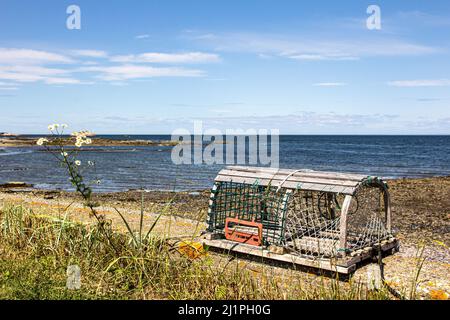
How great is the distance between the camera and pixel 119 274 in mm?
6051

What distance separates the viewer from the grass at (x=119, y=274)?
18.1ft

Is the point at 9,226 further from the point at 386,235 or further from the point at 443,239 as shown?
the point at 443,239

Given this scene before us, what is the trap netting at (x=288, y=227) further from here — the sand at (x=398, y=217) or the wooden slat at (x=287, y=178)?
the sand at (x=398, y=217)

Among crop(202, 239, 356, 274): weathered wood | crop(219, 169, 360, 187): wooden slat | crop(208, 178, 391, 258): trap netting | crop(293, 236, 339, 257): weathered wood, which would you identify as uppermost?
crop(219, 169, 360, 187): wooden slat

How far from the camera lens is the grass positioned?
18.1 feet

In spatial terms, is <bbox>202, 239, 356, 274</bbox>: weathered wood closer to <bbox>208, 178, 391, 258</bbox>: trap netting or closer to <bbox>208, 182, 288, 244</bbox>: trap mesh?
<bbox>208, 178, 391, 258</bbox>: trap netting

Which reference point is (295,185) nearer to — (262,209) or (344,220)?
(344,220)

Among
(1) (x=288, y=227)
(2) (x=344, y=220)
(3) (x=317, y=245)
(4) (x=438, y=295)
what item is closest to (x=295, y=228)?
(1) (x=288, y=227)

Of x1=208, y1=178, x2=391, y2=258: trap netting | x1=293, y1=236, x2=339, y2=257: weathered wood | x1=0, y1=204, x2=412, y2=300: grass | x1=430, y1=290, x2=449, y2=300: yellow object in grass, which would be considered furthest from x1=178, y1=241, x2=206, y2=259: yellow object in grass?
x1=430, y1=290, x2=449, y2=300: yellow object in grass

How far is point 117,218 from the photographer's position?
42.9 feet

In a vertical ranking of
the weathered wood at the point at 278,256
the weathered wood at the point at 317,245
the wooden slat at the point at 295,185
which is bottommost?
the weathered wood at the point at 278,256

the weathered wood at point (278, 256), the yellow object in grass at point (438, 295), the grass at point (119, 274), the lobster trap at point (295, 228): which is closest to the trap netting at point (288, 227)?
the lobster trap at point (295, 228)
